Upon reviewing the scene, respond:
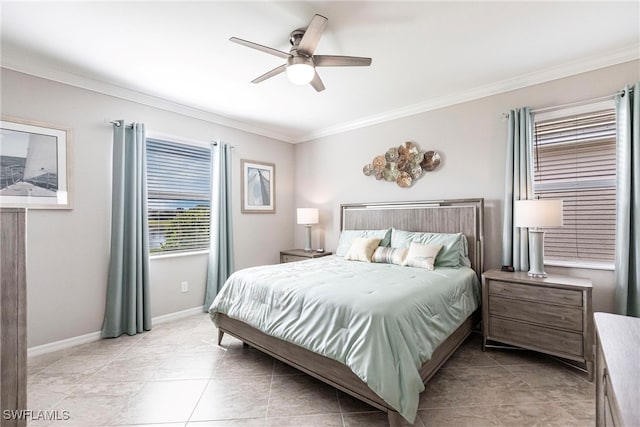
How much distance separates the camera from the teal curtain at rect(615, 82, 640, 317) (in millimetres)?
2338

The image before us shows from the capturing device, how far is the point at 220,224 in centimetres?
398

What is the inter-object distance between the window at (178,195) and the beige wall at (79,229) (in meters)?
0.20

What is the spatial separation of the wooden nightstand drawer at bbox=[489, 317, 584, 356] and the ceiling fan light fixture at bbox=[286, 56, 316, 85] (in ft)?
8.70

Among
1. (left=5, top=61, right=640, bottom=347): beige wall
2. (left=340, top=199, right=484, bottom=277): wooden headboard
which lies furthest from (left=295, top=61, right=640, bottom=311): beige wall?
(left=340, top=199, right=484, bottom=277): wooden headboard

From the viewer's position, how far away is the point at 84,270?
295 centimetres

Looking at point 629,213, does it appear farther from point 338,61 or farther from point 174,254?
point 174,254

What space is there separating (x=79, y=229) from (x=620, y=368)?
12.8 ft

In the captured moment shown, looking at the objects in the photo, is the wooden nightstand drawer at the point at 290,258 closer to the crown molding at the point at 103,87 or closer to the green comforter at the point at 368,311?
the green comforter at the point at 368,311

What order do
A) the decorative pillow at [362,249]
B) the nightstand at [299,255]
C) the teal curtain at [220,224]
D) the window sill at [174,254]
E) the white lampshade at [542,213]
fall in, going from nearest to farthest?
the white lampshade at [542,213] < the decorative pillow at [362,249] < the window sill at [174,254] < the teal curtain at [220,224] < the nightstand at [299,255]

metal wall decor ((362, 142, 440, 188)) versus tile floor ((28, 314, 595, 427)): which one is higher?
metal wall decor ((362, 142, 440, 188))

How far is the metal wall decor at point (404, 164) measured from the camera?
11.8ft

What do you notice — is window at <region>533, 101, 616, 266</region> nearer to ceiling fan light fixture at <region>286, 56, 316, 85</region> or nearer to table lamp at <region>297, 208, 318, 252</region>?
ceiling fan light fixture at <region>286, 56, 316, 85</region>

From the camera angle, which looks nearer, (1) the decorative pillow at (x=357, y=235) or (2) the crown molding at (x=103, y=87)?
(2) the crown molding at (x=103, y=87)

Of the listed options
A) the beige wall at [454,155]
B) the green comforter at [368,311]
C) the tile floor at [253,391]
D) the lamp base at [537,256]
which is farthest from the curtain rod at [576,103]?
the tile floor at [253,391]
